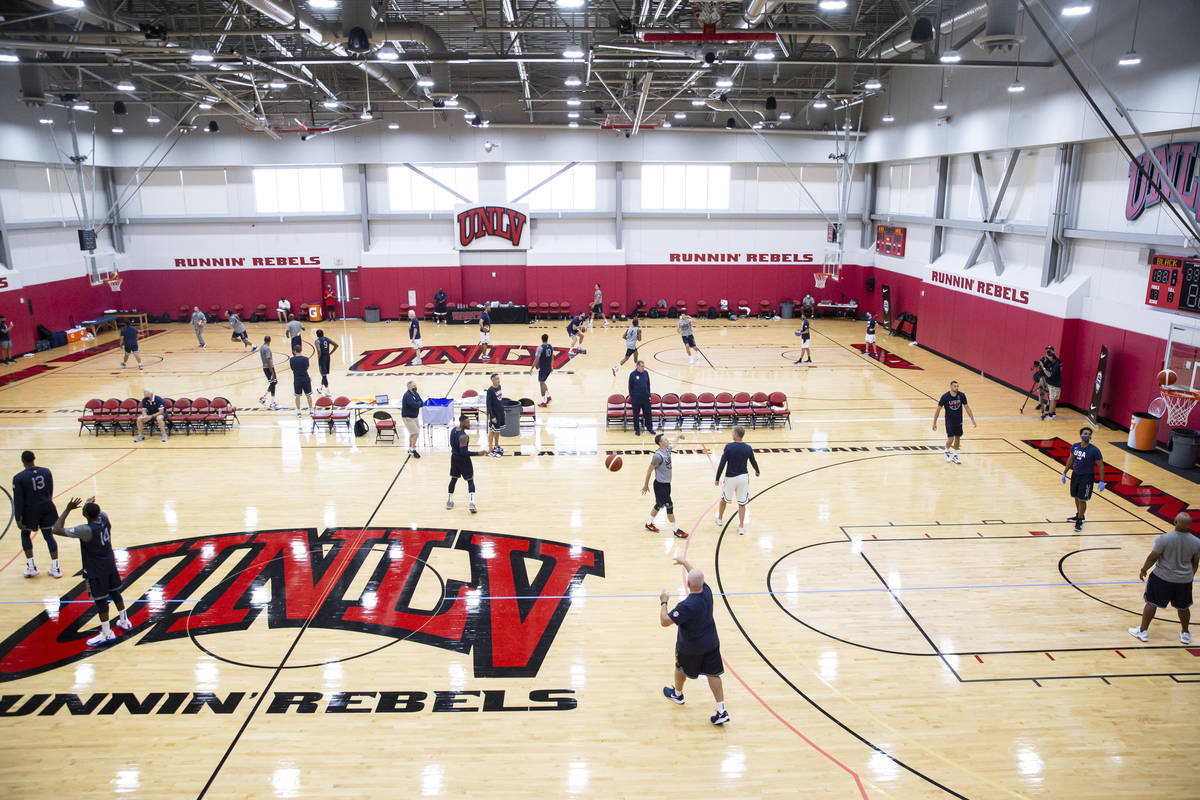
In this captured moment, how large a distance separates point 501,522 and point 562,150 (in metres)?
27.7

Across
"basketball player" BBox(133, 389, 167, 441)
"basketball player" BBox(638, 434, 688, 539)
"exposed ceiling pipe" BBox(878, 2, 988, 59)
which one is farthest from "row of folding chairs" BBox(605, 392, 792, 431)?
"exposed ceiling pipe" BBox(878, 2, 988, 59)

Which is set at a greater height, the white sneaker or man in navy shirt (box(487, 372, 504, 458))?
man in navy shirt (box(487, 372, 504, 458))

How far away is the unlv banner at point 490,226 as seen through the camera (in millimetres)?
37750

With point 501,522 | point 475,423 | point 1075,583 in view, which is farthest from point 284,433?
point 1075,583

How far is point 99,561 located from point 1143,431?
21914 mm

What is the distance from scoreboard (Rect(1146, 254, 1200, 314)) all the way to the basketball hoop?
6.80ft

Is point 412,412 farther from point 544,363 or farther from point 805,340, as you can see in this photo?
point 805,340

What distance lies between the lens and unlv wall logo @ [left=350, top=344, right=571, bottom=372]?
91.9ft

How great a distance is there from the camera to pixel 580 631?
10.8m

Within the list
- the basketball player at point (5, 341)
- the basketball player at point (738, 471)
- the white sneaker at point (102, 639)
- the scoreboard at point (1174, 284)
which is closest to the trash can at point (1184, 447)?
the scoreboard at point (1174, 284)

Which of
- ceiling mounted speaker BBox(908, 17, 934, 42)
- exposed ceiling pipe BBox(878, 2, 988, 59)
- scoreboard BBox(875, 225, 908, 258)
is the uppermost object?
exposed ceiling pipe BBox(878, 2, 988, 59)

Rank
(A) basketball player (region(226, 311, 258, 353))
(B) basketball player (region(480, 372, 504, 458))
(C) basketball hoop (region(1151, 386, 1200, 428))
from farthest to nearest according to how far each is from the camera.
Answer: (A) basketball player (region(226, 311, 258, 353)) → (B) basketball player (region(480, 372, 504, 458)) → (C) basketball hoop (region(1151, 386, 1200, 428))

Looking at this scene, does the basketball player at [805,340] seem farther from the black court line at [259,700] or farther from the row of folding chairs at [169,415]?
the black court line at [259,700]

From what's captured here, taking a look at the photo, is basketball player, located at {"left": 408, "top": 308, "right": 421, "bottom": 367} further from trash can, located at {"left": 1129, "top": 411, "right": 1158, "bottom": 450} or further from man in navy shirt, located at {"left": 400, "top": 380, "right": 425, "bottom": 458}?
trash can, located at {"left": 1129, "top": 411, "right": 1158, "bottom": 450}
